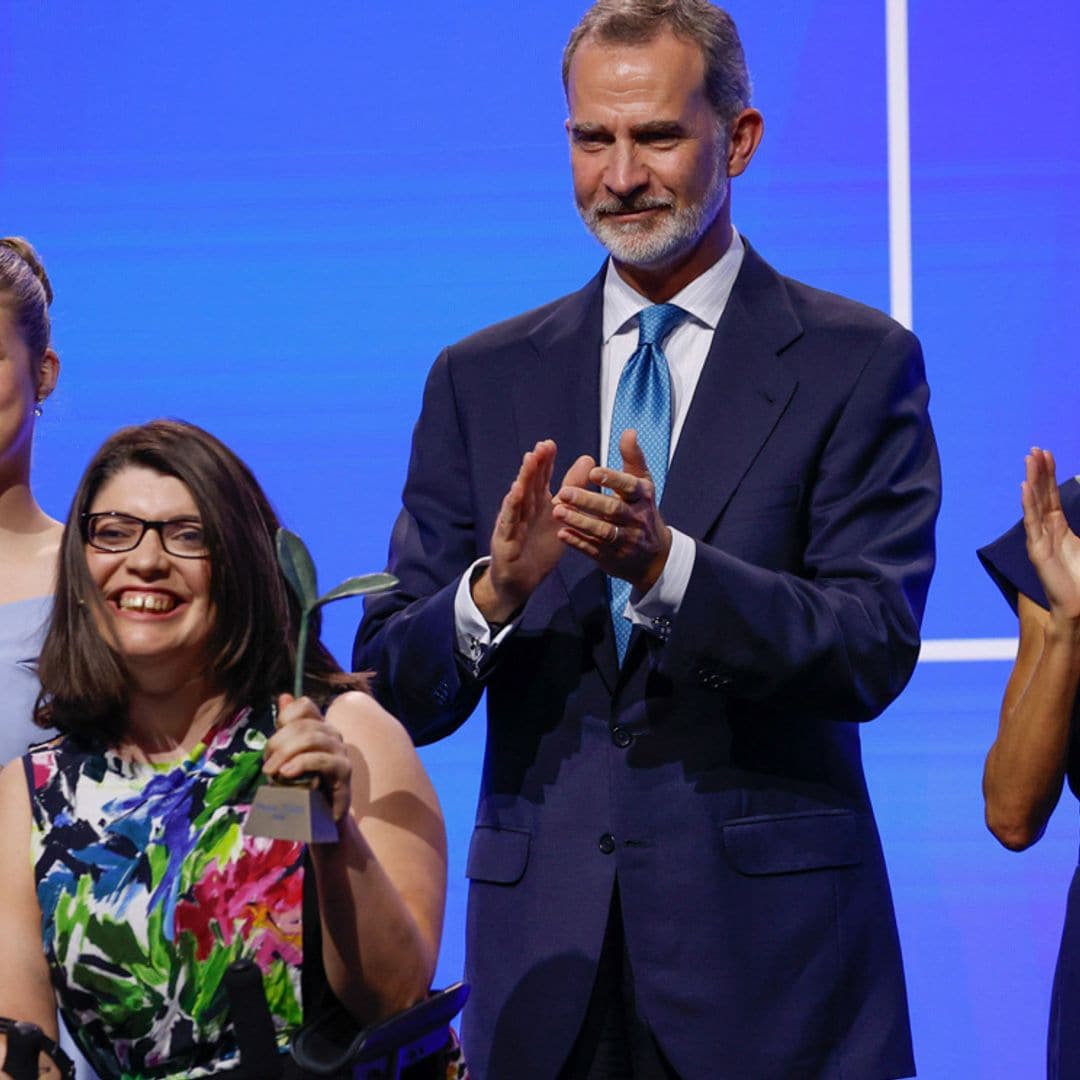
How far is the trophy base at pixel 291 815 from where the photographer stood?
5.10 ft

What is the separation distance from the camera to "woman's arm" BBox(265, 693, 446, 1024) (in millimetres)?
1612

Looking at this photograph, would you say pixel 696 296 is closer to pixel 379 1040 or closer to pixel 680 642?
pixel 680 642

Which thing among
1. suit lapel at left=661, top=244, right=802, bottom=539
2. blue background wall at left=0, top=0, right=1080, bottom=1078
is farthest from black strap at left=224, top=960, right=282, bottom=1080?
blue background wall at left=0, top=0, right=1080, bottom=1078

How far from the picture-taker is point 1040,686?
1.98 meters

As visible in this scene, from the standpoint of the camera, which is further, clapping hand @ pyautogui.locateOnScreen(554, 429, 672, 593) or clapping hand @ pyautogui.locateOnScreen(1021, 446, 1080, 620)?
clapping hand @ pyautogui.locateOnScreen(1021, 446, 1080, 620)

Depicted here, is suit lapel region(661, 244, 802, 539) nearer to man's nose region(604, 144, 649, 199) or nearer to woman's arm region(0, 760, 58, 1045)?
man's nose region(604, 144, 649, 199)

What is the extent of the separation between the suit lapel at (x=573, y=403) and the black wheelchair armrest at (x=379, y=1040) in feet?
1.38

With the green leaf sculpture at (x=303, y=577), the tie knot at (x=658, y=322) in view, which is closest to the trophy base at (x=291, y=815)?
the green leaf sculpture at (x=303, y=577)

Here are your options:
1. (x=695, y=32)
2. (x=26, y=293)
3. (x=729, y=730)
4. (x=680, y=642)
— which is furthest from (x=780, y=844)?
(x=26, y=293)

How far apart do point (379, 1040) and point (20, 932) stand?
388 mm

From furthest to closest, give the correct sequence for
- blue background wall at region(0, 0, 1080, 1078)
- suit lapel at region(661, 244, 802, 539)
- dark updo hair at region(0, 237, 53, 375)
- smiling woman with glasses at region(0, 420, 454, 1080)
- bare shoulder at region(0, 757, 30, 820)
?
Answer: blue background wall at region(0, 0, 1080, 1078)
dark updo hair at region(0, 237, 53, 375)
suit lapel at region(661, 244, 802, 539)
bare shoulder at region(0, 757, 30, 820)
smiling woman with glasses at region(0, 420, 454, 1080)

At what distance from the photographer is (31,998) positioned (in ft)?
6.15

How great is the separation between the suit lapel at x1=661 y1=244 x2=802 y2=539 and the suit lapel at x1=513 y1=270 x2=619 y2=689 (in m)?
0.11

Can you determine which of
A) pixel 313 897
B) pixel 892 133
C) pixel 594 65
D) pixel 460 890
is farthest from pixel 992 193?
pixel 313 897
